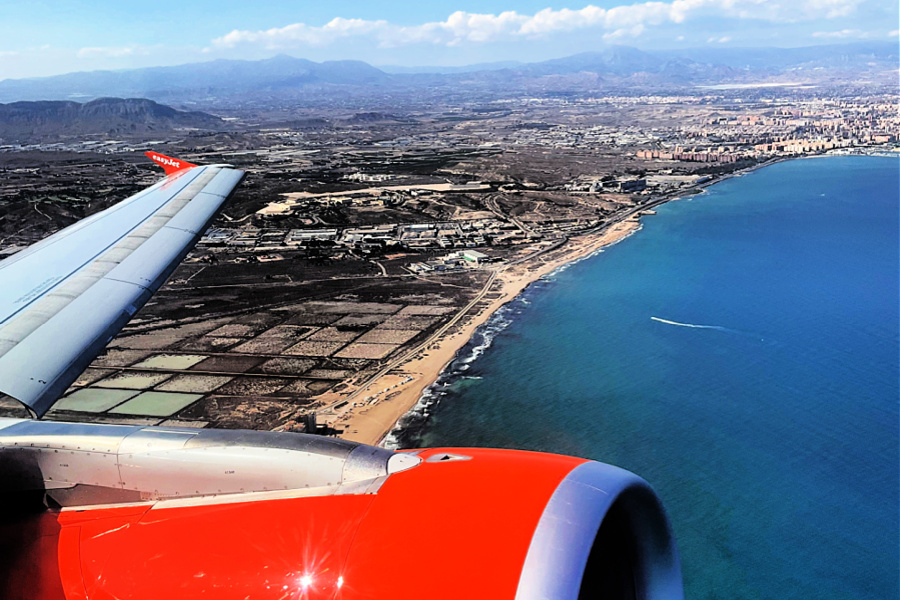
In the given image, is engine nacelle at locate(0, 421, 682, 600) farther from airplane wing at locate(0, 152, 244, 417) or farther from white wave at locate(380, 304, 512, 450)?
white wave at locate(380, 304, 512, 450)

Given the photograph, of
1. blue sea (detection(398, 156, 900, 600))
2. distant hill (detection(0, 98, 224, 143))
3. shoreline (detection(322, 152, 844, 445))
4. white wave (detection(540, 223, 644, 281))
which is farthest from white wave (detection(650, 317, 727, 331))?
distant hill (detection(0, 98, 224, 143))

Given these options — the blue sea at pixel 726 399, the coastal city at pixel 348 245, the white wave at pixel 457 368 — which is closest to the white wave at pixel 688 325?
the blue sea at pixel 726 399

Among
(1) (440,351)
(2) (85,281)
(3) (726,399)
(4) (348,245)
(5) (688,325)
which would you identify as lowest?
(3) (726,399)

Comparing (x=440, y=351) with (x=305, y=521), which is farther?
(x=440, y=351)

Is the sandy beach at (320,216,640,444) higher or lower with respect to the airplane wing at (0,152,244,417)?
lower

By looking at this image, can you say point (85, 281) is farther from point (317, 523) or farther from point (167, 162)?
point (167, 162)

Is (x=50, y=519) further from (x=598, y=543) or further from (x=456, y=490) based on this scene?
(x=598, y=543)

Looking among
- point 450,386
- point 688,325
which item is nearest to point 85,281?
point 450,386
